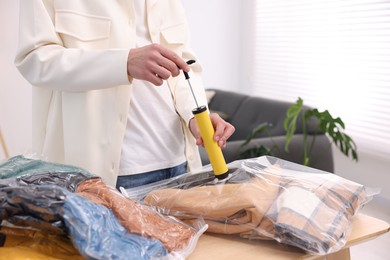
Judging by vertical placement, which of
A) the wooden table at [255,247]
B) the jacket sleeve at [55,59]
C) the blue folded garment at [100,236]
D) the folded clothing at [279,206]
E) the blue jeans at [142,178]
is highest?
the jacket sleeve at [55,59]

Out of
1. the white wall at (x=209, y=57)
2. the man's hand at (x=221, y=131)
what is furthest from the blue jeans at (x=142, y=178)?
the white wall at (x=209, y=57)

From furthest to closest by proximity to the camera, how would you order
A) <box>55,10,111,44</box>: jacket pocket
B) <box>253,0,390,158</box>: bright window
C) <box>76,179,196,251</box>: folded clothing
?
<box>253,0,390,158</box>: bright window, <box>55,10,111,44</box>: jacket pocket, <box>76,179,196,251</box>: folded clothing

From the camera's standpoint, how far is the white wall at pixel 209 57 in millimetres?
3576

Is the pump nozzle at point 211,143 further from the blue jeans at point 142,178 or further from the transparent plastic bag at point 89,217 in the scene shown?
the blue jeans at point 142,178

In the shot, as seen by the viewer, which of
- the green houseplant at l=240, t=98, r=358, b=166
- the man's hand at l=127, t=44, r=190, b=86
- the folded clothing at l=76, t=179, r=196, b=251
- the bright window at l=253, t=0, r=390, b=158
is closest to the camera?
the folded clothing at l=76, t=179, r=196, b=251

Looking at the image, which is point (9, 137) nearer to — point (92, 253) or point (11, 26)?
point (11, 26)

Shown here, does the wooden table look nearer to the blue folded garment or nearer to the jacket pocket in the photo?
the blue folded garment

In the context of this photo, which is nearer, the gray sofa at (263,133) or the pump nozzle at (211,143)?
the pump nozzle at (211,143)

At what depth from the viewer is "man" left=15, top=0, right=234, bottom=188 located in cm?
108

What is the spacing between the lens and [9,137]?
3.66 metres

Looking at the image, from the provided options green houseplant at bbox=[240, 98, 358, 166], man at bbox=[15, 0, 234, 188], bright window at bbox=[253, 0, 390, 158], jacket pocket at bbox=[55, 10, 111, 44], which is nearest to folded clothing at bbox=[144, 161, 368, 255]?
man at bbox=[15, 0, 234, 188]

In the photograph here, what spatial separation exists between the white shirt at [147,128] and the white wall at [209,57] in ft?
8.30

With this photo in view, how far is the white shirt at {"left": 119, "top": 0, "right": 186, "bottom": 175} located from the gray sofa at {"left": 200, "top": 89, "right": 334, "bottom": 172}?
0.95 meters

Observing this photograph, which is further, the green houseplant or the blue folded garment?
the green houseplant
